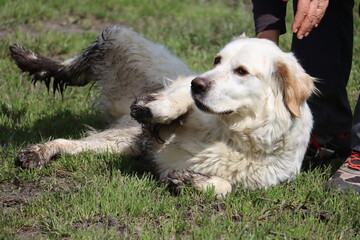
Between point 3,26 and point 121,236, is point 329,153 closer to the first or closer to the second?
point 121,236

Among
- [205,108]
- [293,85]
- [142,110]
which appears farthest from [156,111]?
[293,85]

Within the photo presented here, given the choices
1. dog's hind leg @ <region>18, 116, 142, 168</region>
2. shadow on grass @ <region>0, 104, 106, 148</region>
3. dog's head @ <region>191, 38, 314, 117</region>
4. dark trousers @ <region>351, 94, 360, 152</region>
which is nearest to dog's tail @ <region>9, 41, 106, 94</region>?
shadow on grass @ <region>0, 104, 106, 148</region>

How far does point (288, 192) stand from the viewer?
159 inches

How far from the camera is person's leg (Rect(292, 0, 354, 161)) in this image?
4.98 metres

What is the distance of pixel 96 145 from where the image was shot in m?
4.82

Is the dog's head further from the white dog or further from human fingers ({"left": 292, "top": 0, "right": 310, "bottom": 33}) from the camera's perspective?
human fingers ({"left": 292, "top": 0, "right": 310, "bottom": 33})

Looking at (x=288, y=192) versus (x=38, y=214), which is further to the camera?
(x=288, y=192)

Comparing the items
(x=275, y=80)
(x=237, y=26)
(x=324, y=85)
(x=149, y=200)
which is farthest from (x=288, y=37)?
(x=149, y=200)

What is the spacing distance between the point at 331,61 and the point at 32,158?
8.65ft

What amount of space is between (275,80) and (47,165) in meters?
1.80

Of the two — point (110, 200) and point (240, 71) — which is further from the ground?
point (240, 71)

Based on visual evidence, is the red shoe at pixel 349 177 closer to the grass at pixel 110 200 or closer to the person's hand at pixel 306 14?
the grass at pixel 110 200

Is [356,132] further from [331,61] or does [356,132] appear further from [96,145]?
[96,145]

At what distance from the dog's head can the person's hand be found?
210 mm
